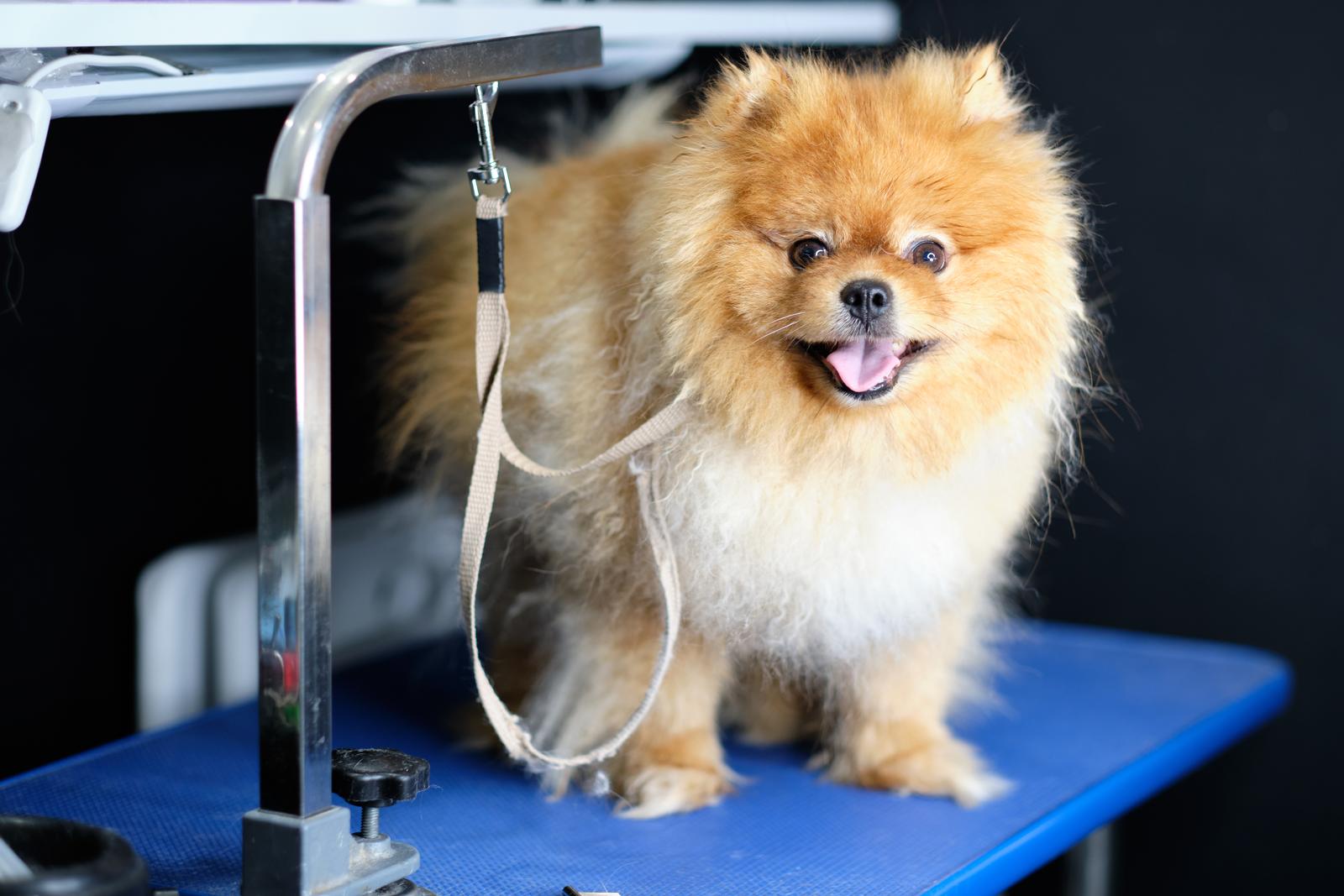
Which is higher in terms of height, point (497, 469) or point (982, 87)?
point (982, 87)

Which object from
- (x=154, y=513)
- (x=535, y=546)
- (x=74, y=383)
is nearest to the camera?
(x=535, y=546)

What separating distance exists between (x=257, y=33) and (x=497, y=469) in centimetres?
42

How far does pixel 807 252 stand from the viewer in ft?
4.03

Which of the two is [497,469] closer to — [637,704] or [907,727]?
[637,704]

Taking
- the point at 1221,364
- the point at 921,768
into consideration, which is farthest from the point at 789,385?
the point at 1221,364

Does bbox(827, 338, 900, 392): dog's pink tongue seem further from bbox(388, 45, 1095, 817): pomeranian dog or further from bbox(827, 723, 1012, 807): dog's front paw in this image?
bbox(827, 723, 1012, 807): dog's front paw

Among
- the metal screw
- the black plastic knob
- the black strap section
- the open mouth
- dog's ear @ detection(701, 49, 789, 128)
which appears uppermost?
dog's ear @ detection(701, 49, 789, 128)

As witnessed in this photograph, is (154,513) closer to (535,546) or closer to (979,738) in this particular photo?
(535,546)

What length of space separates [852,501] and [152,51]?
71cm

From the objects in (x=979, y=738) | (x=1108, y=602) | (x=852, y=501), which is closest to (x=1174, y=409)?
(x=1108, y=602)

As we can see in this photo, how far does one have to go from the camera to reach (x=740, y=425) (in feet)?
4.14

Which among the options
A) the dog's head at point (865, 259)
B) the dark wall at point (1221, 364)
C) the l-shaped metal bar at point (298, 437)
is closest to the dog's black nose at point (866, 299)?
the dog's head at point (865, 259)

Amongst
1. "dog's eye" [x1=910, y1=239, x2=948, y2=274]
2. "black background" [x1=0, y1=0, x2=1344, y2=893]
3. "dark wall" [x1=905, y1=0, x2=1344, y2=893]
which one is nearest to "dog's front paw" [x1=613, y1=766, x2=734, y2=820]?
"dog's eye" [x1=910, y1=239, x2=948, y2=274]

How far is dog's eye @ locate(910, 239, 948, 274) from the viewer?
123 cm
